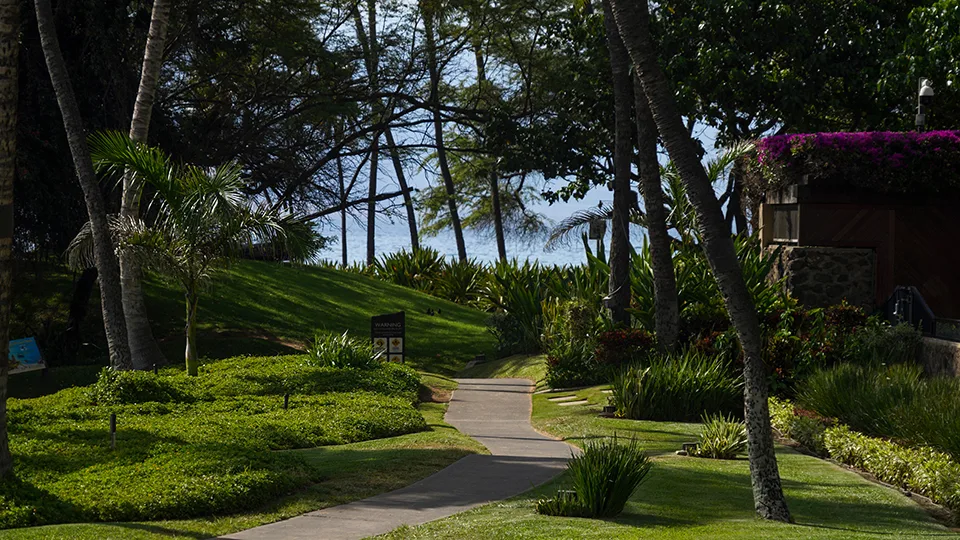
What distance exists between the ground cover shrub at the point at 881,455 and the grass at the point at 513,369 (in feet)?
23.5

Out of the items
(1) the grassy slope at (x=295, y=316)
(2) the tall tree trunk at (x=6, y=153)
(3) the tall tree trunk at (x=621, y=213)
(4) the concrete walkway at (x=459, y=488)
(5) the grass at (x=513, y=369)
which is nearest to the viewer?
(4) the concrete walkway at (x=459, y=488)

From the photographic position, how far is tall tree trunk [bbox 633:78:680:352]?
18484 millimetres

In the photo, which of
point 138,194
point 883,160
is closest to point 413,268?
point 138,194

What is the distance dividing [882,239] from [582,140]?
40.4 ft

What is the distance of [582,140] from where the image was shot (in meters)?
30.5

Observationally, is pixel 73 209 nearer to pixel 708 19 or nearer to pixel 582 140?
pixel 582 140

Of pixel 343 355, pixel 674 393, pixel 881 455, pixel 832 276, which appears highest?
pixel 832 276

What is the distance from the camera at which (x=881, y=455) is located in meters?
12.0

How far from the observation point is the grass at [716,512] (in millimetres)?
8586

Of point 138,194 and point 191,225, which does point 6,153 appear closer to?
point 191,225

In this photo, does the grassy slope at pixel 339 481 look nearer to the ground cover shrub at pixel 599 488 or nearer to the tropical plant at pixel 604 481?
the ground cover shrub at pixel 599 488

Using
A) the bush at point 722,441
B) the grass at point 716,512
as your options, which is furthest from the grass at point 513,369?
the grass at point 716,512

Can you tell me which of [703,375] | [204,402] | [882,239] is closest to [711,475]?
[703,375]

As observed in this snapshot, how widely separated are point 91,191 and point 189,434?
8268 millimetres
